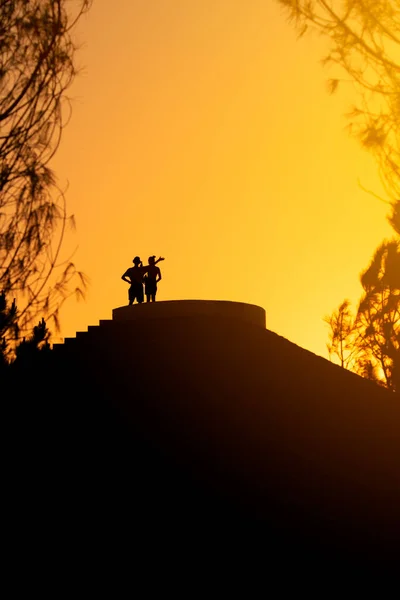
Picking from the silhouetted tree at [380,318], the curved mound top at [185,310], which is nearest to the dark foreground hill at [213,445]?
the curved mound top at [185,310]

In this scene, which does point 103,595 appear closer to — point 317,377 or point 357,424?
point 357,424

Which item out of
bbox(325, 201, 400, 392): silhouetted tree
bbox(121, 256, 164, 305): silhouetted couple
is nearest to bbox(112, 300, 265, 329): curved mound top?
bbox(121, 256, 164, 305): silhouetted couple

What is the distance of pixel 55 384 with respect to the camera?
1719 centimetres

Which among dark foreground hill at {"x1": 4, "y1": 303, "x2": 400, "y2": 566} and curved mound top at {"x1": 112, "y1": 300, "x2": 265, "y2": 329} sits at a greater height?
curved mound top at {"x1": 112, "y1": 300, "x2": 265, "y2": 329}

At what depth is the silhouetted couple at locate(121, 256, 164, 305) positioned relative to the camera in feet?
75.0

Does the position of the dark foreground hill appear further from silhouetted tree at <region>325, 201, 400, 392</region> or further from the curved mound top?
silhouetted tree at <region>325, 201, 400, 392</region>

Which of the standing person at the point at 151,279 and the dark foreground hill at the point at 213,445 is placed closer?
the dark foreground hill at the point at 213,445

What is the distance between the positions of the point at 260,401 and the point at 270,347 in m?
3.89

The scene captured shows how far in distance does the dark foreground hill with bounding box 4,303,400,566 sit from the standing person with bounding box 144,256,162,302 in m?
2.09

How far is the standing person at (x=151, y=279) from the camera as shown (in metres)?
22.8

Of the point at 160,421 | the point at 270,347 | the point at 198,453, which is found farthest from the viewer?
the point at 270,347

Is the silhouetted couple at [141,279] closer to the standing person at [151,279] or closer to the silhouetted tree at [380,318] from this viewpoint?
the standing person at [151,279]

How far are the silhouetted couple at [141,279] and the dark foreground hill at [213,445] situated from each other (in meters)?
2.12

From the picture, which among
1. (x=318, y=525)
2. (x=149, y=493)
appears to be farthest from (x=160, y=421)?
(x=318, y=525)
